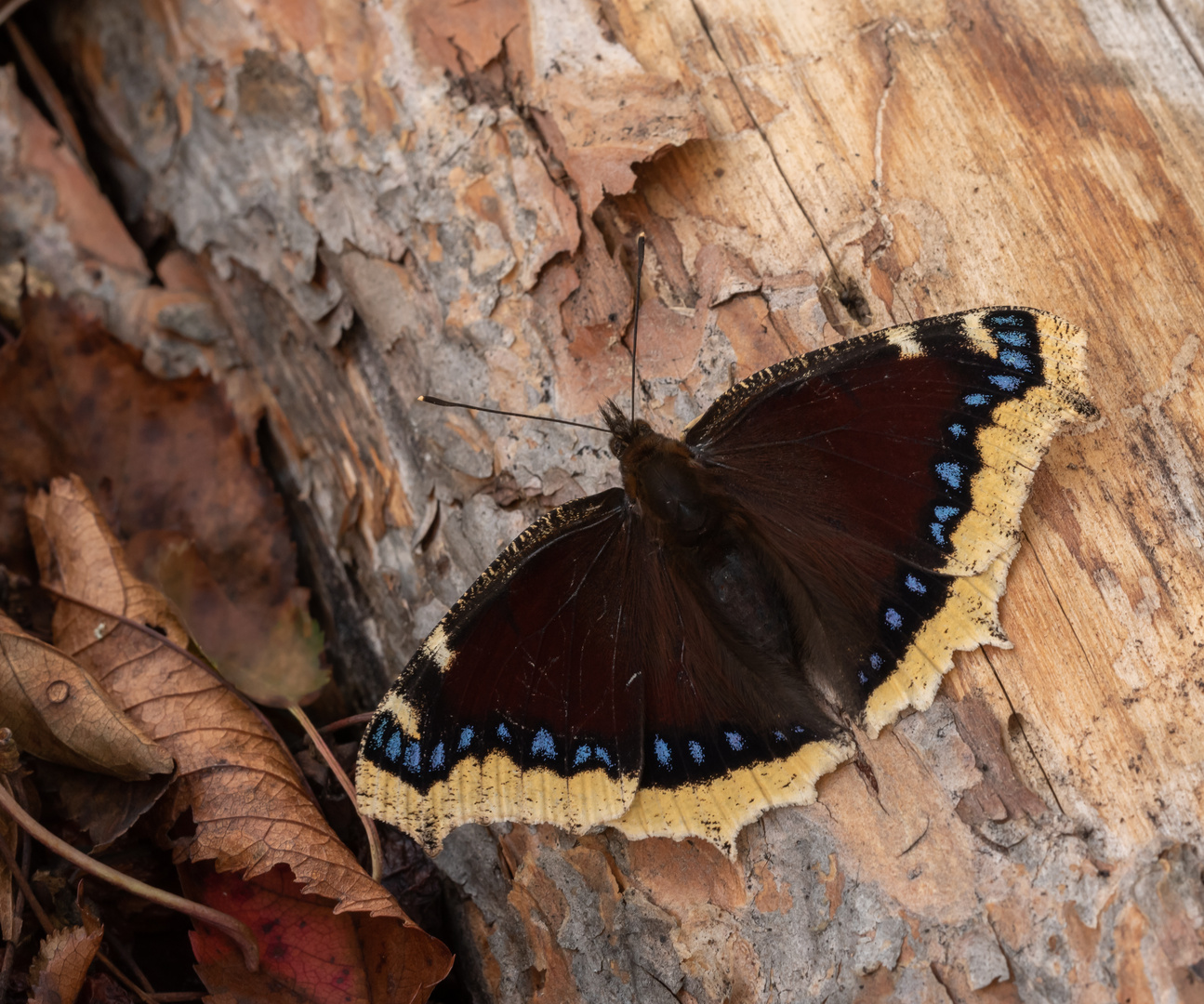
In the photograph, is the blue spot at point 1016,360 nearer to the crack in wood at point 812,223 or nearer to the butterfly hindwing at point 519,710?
the crack in wood at point 812,223

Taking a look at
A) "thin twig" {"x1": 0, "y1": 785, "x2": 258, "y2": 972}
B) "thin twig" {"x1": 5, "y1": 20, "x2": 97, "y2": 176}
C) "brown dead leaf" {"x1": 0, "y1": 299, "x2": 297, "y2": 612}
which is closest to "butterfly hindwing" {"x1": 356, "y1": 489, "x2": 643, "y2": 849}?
"thin twig" {"x1": 0, "y1": 785, "x2": 258, "y2": 972}

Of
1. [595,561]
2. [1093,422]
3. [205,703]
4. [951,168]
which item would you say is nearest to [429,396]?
[595,561]

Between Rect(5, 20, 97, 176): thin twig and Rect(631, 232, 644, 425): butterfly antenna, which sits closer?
Rect(631, 232, 644, 425): butterfly antenna

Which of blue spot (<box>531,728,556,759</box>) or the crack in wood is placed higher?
the crack in wood

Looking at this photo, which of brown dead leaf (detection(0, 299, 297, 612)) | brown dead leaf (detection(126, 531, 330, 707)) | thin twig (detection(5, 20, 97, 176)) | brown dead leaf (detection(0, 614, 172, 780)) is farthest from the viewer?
thin twig (detection(5, 20, 97, 176))

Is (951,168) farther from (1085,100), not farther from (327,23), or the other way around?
(327,23)

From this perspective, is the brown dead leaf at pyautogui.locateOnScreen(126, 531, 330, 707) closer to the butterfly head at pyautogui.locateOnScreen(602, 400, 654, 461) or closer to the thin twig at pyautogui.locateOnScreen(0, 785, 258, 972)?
the thin twig at pyautogui.locateOnScreen(0, 785, 258, 972)

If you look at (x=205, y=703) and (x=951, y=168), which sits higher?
(x=951, y=168)

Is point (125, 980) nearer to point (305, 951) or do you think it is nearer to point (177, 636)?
point (305, 951)

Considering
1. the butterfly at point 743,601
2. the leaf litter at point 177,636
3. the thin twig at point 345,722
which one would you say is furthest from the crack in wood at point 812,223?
the leaf litter at point 177,636
